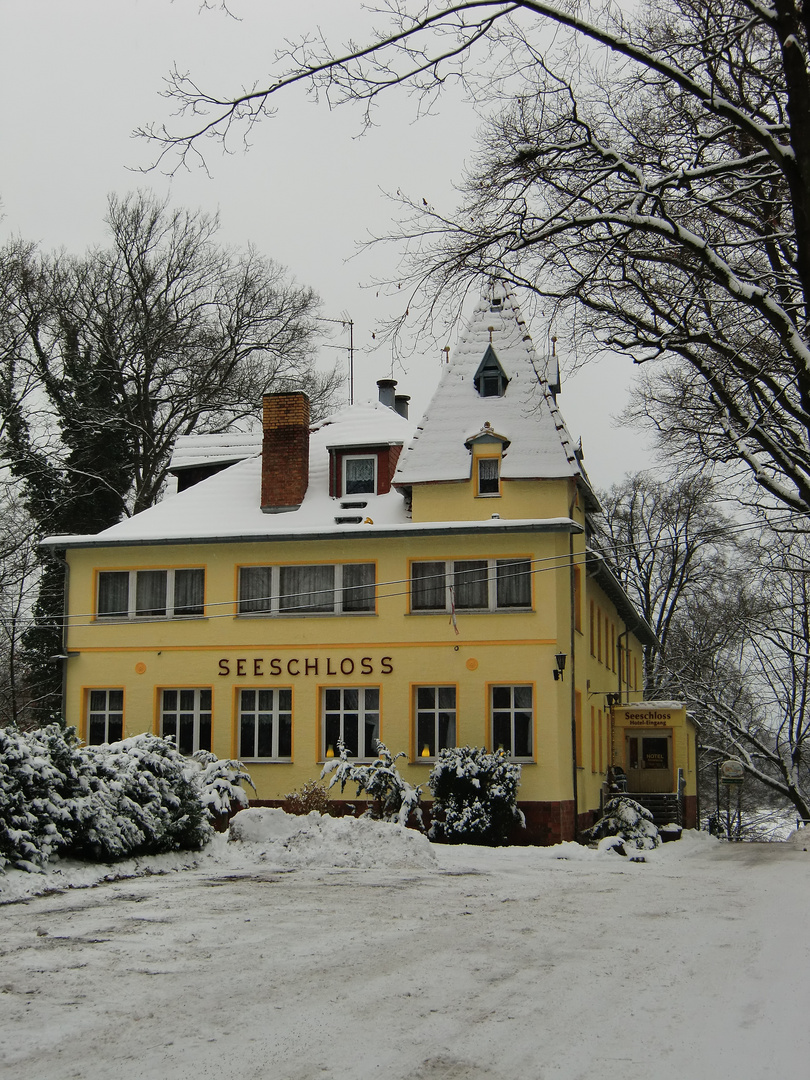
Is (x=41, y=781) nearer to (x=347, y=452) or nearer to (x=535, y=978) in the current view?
(x=535, y=978)

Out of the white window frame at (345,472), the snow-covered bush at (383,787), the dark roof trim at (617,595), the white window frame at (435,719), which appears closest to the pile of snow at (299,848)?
the snow-covered bush at (383,787)

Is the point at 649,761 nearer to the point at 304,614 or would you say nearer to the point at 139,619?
the point at 304,614

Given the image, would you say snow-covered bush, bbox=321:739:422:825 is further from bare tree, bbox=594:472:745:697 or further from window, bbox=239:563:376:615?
bare tree, bbox=594:472:745:697

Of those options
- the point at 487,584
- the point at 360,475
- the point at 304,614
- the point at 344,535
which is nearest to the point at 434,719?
the point at 487,584

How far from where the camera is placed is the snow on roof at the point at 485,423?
2683 cm

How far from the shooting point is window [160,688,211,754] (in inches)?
1065

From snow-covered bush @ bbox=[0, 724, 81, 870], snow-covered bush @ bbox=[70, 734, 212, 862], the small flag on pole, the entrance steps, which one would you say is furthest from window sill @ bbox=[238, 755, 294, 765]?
the entrance steps

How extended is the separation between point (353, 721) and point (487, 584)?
4195 mm

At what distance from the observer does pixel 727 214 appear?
13758 millimetres

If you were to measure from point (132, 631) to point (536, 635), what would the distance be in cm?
928

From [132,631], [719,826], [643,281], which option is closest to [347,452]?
[132,631]

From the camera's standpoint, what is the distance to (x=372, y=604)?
2667cm

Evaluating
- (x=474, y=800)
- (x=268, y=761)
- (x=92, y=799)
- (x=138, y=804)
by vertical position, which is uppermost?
(x=92, y=799)

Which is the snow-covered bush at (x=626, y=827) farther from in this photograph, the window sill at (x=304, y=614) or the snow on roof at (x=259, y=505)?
the snow on roof at (x=259, y=505)
